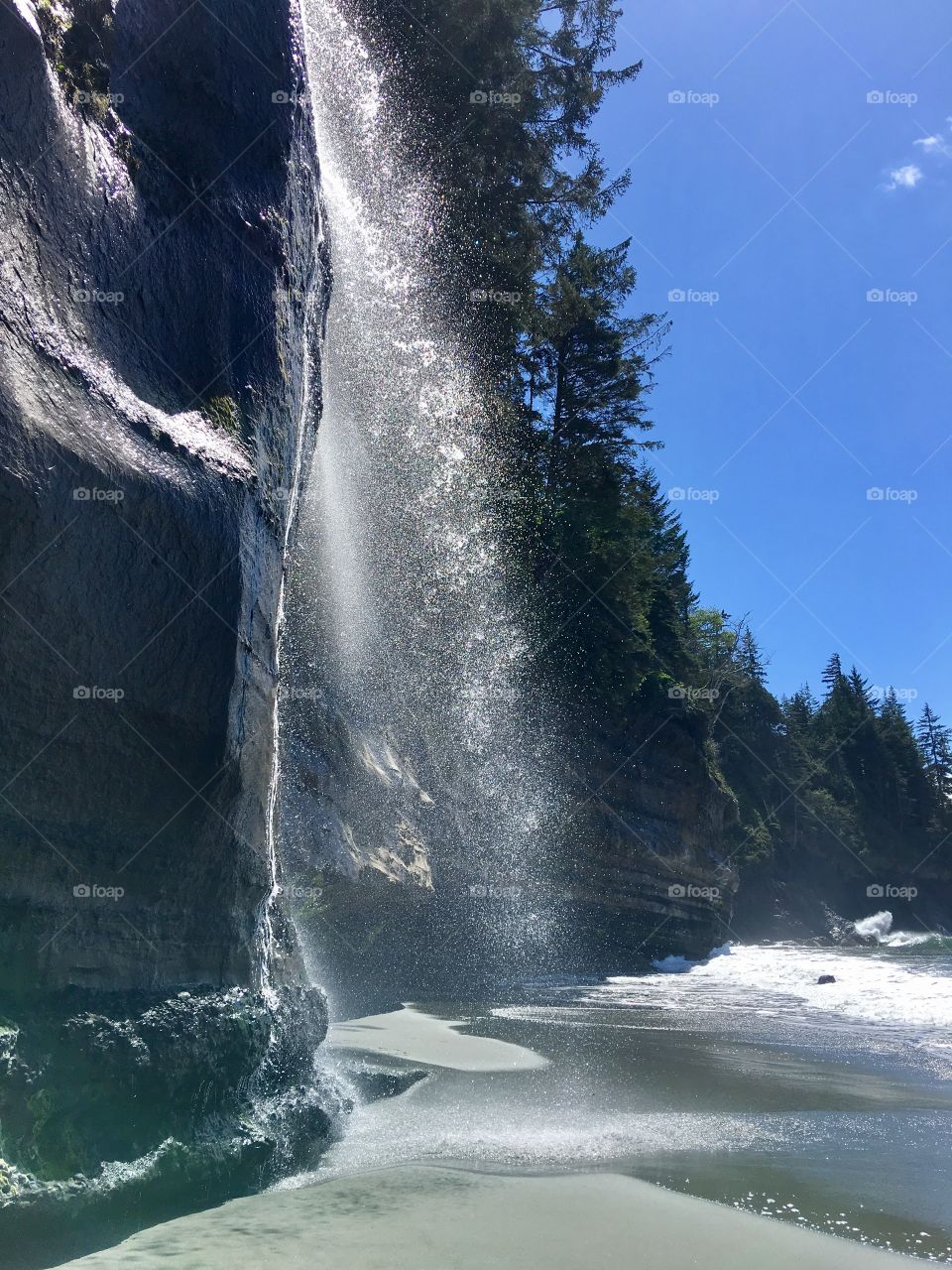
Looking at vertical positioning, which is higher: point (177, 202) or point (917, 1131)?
point (177, 202)

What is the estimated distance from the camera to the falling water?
13.5m

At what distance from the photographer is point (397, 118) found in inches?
631

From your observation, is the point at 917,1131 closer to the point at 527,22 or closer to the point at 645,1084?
the point at 645,1084

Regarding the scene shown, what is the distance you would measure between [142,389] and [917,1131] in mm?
6106

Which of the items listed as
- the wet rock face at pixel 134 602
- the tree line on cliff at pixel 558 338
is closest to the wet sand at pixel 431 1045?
the wet rock face at pixel 134 602

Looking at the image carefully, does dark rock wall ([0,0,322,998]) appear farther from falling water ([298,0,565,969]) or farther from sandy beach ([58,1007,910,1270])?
falling water ([298,0,565,969])

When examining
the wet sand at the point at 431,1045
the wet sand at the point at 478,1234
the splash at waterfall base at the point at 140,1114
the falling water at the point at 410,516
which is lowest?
the wet sand at the point at 431,1045

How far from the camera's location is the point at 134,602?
4.02 m

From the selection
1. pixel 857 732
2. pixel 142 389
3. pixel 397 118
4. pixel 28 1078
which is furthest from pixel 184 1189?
pixel 857 732

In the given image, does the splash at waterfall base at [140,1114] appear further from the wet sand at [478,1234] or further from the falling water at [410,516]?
the falling water at [410,516]

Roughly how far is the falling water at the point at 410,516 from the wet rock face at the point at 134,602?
6647 millimetres

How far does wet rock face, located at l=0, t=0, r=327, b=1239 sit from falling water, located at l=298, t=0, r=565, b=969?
6.65 metres

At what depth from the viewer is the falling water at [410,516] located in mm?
13547

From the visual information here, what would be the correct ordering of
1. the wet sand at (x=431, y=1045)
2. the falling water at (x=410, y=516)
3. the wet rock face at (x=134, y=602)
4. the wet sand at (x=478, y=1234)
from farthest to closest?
the falling water at (x=410, y=516) → the wet sand at (x=431, y=1045) → the wet rock face at (x=134, y=602) → the wet sand at (x=478, y=1234)
